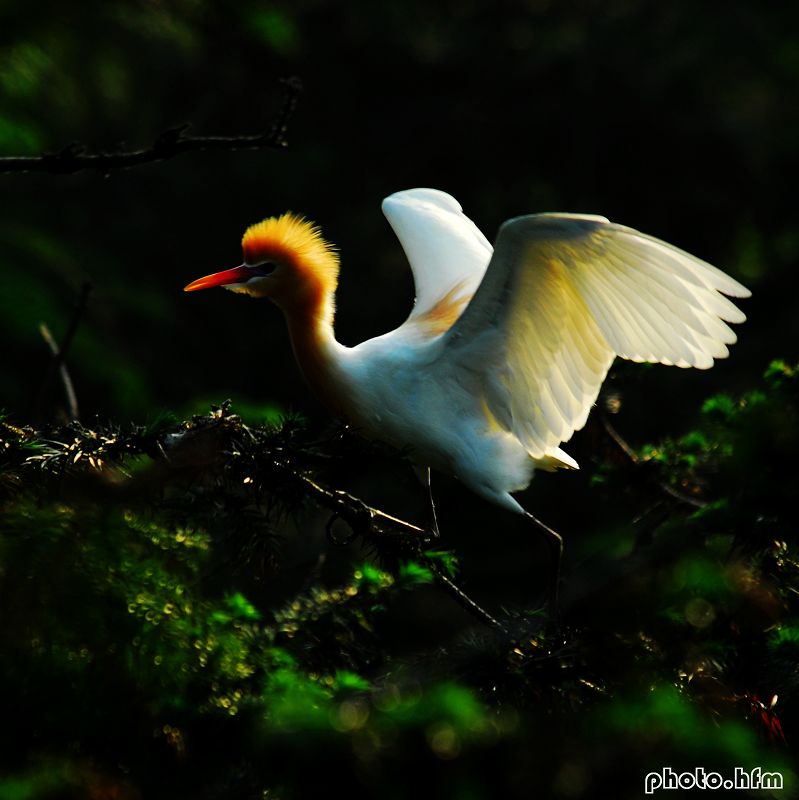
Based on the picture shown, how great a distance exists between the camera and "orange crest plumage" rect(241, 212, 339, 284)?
9.09ft

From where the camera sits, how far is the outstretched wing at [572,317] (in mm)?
2260

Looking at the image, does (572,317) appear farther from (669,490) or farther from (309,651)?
(309,651)

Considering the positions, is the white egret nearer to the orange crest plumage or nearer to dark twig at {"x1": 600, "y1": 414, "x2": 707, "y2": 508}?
the orange crest plumage

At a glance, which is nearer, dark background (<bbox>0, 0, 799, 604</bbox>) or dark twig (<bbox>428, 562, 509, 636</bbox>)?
dark twig (<bbox>428, 562, 509, 636</bbox>)

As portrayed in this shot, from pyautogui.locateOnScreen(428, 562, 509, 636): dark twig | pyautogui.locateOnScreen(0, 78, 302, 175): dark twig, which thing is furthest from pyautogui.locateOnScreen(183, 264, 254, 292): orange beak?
pyautogui.locateOnScreen(428, 562, 509, 636): dark twig

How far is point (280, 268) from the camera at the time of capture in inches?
Result: 109

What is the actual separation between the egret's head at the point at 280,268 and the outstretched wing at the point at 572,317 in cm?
45

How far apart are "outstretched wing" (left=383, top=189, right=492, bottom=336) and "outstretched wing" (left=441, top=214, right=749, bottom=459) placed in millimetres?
345

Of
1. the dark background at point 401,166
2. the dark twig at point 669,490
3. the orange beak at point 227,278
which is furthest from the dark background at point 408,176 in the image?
the dark twig at point 669,490

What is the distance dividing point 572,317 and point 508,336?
153 millimetres

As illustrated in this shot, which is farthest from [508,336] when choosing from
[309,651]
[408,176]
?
[408,176]

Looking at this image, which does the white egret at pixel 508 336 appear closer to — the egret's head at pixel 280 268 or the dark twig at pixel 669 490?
the egret's head at pixel 280 268

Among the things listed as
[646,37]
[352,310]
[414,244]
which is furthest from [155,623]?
[646,37]

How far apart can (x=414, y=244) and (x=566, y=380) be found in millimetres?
897
